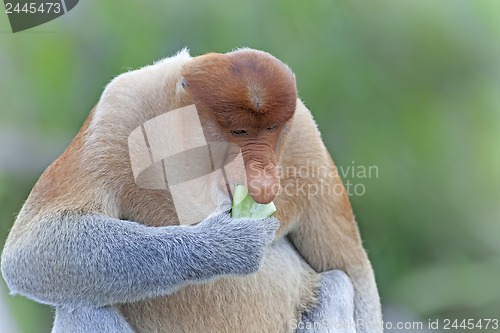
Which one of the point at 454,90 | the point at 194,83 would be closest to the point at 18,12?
the point at 194,83

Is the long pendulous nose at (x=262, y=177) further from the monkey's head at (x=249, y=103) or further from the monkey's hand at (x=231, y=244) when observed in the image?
the monkey's hand at (x=231, y=244)

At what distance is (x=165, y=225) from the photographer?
2.85 metres

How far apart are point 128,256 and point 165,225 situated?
0.83 feet

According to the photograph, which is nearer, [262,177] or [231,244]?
[262,177]

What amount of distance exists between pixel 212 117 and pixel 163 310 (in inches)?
29.8

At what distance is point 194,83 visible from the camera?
2.58 m

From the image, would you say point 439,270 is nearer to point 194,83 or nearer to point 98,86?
point 98,86
